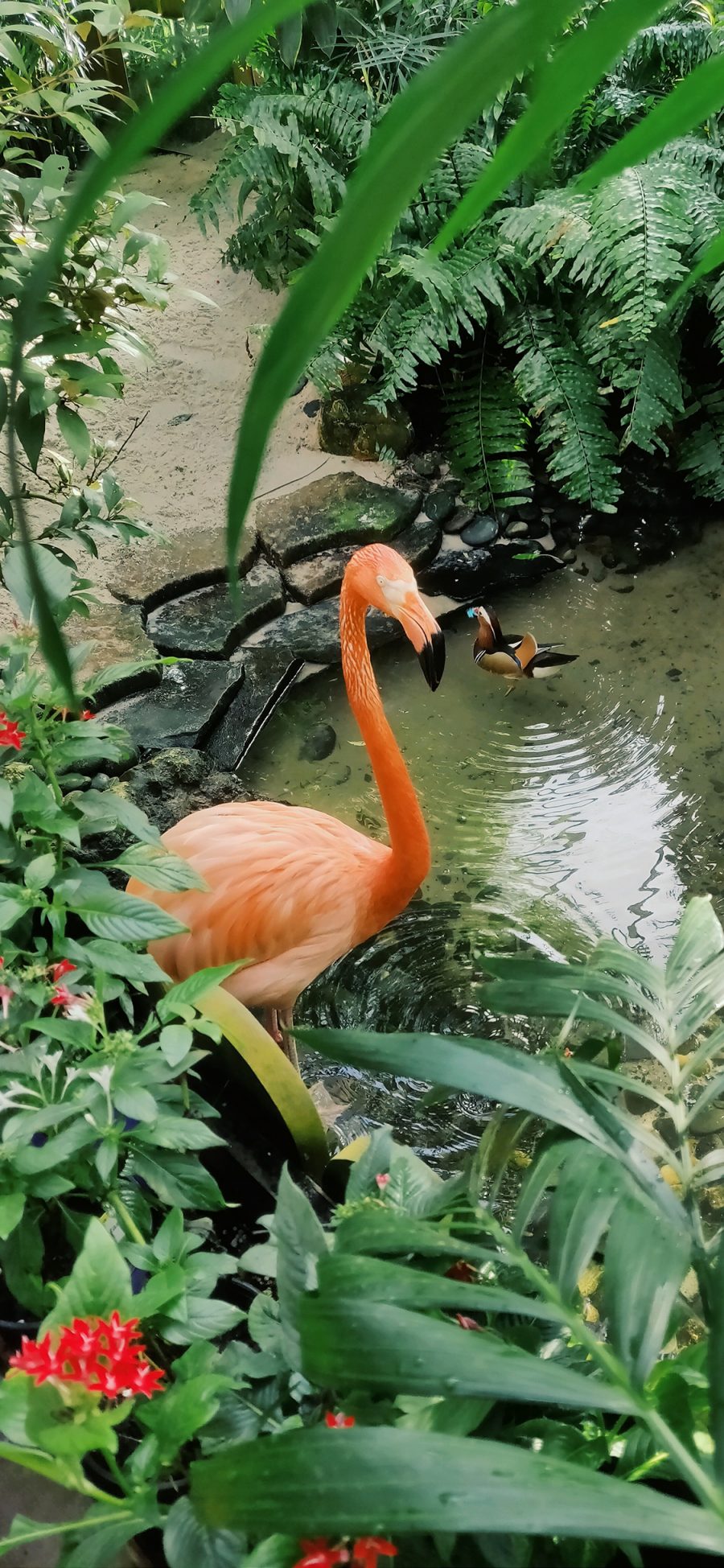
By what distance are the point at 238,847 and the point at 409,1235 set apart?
121 cm

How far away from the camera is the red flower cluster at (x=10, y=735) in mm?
1228

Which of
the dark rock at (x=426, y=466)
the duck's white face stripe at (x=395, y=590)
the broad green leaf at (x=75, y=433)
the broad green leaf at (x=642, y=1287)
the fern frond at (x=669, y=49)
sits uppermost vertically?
the fern frond at (x=669, y=49)

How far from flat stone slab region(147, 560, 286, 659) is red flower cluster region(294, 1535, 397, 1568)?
2.18 metres

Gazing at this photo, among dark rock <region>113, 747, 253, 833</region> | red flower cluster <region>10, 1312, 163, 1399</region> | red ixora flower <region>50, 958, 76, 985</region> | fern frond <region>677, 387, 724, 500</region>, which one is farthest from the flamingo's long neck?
fern frond <region>677, 387, 724, 500</region>

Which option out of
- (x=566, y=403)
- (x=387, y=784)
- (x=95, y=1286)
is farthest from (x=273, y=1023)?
(x=566, y=403)

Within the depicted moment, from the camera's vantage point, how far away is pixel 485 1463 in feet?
1.51

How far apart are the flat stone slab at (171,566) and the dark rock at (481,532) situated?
0.61m

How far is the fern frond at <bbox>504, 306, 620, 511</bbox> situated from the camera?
2877 mm

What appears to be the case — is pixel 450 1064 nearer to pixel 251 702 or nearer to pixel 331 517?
pixel 251 702

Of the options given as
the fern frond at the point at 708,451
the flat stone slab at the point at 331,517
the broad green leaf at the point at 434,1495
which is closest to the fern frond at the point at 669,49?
the fern frond at the point at 708,451

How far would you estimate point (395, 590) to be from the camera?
1875 millimetres

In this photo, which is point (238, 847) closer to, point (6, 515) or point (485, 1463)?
point (6, 515)

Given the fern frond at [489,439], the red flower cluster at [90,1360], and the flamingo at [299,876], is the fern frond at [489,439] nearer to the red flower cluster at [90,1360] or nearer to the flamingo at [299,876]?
the flamingo at [299,876]

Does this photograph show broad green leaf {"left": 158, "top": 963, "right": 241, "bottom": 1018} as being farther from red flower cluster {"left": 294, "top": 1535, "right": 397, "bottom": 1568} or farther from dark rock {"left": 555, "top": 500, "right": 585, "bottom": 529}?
dark rock {"left": 555, "top": 500, "right": 585, "bottom": 529}
